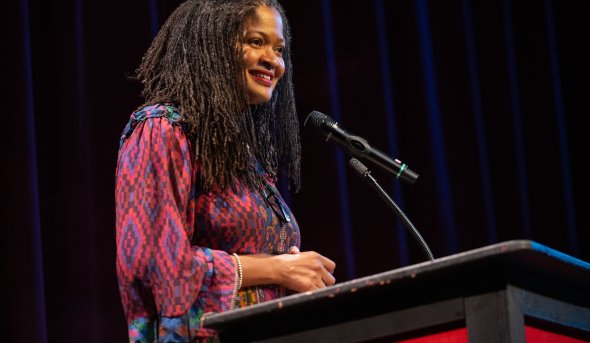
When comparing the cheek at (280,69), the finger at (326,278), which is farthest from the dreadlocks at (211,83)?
the finger at (326,278)

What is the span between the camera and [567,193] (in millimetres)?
3266

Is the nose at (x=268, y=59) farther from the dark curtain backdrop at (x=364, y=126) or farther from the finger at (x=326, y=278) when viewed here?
the dark curtain backdrop at (x=364, y=126)

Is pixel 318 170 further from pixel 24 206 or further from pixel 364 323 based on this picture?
pixel 364 323

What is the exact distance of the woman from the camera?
4.54 ft

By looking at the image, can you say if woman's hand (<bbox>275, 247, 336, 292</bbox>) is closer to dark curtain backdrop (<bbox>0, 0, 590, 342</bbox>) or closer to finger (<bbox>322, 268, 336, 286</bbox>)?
finger (<bbox>322, 268, 336, 286</bbox>)

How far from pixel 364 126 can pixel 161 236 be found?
1835 mm

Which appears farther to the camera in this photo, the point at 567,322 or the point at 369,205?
the point at 369,205

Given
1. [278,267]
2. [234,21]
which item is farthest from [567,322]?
[234,21]

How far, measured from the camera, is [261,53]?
5.90 ft

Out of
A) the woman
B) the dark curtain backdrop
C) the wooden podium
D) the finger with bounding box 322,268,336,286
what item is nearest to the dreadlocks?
the woman

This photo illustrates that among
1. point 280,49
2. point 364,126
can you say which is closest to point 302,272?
point 280,49

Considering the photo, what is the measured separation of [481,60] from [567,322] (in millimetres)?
2271

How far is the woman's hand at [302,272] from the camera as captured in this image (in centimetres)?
155

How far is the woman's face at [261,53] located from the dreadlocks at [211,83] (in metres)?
0.02
